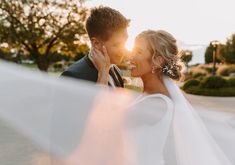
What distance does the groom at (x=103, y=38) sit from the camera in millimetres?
3432

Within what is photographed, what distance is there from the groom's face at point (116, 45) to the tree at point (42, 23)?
98.2 ft

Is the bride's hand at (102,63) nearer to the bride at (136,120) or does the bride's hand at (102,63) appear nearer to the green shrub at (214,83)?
the bride at (136,120)

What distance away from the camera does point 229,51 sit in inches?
2744

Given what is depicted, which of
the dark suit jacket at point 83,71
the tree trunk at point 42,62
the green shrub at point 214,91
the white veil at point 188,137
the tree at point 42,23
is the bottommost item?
the tree trunk at point 42,62

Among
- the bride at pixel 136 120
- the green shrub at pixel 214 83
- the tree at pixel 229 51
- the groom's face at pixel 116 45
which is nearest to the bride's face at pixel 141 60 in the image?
the bride at pixel 136 120

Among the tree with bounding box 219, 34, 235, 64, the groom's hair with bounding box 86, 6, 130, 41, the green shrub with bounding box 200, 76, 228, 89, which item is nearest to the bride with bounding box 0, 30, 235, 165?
the groom's hair with bounding box 86, 6, 130, 41

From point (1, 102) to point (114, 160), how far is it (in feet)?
5.61

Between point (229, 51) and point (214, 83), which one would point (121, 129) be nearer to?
point (214, 83)

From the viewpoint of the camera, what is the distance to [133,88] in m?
4.24

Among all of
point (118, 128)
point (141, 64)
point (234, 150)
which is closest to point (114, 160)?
point (118, 128)

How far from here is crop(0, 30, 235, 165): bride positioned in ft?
10.7

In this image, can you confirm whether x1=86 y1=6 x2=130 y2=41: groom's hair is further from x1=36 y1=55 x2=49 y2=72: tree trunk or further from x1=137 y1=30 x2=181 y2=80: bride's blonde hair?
x1=36 y1=55 x2=49 y2=72: tree trunk

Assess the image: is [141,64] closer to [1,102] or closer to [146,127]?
[146,127]

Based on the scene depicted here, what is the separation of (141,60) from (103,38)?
0.32 meters
